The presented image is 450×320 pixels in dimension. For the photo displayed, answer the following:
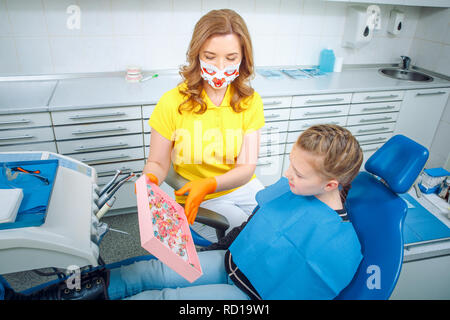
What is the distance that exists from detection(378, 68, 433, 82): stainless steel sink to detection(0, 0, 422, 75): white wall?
1.31 feet

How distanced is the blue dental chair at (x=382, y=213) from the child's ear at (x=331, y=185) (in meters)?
0.15

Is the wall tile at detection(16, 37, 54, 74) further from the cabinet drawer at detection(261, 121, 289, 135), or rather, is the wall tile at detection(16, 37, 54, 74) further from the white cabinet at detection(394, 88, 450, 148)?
the white cabinet at detection(394, 88, 450, 148)

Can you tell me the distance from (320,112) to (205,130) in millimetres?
1438

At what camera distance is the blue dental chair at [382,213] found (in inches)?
37.6

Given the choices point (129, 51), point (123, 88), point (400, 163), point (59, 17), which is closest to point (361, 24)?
point (129, 51)

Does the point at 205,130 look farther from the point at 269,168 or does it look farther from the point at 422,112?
the point at 422,112

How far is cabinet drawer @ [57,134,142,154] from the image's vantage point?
2.21 m

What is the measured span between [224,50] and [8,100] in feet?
5.35

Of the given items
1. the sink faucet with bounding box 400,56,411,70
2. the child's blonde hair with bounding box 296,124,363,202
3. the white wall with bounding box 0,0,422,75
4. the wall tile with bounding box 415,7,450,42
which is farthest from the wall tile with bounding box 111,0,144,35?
the wall tile with bounding box 415,7,450,42

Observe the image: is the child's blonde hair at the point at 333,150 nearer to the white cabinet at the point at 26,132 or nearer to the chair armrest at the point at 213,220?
the chair armrest at the point at 213,220

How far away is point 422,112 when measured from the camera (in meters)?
2.98

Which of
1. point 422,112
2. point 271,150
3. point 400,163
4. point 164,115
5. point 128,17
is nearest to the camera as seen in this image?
point 400,163
